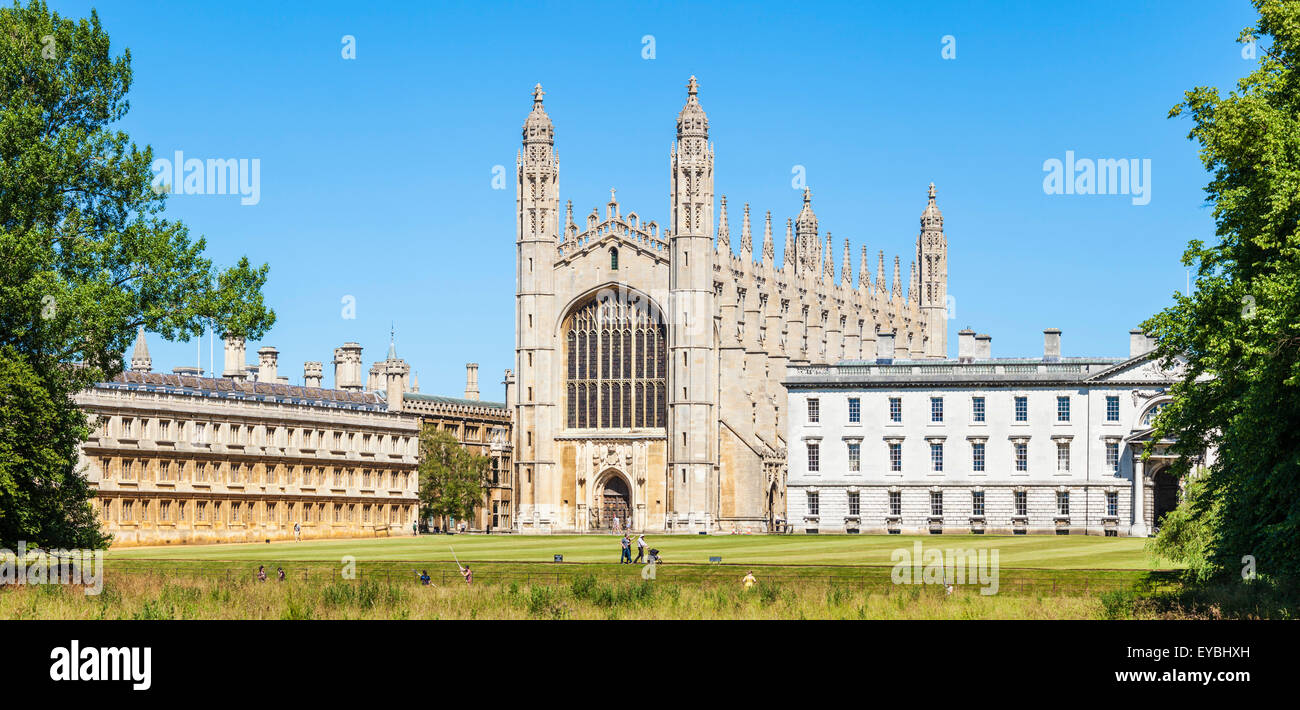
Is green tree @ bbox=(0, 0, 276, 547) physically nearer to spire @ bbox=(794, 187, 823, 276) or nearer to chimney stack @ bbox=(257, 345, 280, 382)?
chimney stack @ bbox=(257, 345, 280, 382)

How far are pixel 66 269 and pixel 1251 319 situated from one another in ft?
77.3

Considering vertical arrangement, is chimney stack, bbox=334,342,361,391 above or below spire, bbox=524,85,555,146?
below

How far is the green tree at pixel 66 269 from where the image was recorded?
3161 centimetres

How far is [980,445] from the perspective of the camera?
78750mm

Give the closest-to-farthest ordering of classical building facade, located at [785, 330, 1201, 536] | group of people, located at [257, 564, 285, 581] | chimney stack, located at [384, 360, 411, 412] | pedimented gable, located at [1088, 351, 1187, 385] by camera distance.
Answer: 1. group of people, located at [257, 564, 285, 581]
2. pedimented gable, located at [1088, 351, 1187, 385]
3. classical building facade, located at [785, 330, 1201, 536]
4. chimney stack, located at [384, 360, 411, 412]

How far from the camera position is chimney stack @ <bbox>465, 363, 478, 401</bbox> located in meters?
120

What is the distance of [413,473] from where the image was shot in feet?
302

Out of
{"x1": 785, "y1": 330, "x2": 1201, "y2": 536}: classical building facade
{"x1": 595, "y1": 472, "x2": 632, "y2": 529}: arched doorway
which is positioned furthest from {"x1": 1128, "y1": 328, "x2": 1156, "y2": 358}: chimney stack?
{"x1": 595, "y1": 472, "x2": 632, "y2": 529}: arched doorway

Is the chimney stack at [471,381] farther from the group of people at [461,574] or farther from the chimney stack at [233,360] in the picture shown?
the group of people at [461,574]

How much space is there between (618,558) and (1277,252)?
90.0 feet

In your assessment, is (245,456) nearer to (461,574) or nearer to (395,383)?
(395,383)

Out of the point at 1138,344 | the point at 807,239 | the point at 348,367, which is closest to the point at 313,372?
the point at 348,367

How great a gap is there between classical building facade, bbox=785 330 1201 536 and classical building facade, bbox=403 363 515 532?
2778 cm
